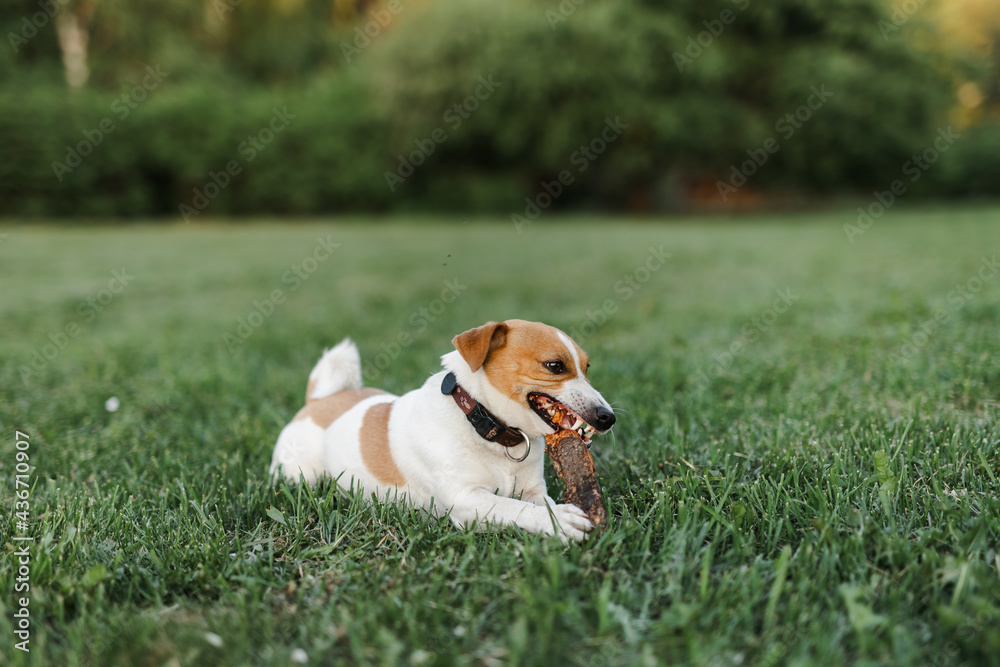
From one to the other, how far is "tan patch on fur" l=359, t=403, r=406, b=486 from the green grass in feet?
0.40

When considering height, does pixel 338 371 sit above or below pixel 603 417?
below

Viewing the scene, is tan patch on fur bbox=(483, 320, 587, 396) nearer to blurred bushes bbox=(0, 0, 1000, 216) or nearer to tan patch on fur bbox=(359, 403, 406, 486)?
tan patch on fur bbox=(359, 403, 406, 486)

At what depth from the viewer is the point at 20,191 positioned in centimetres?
1991

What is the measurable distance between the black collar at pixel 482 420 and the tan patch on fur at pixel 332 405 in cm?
69

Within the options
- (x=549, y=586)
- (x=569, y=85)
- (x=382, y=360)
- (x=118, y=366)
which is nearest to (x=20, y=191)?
(x=569, y=85)

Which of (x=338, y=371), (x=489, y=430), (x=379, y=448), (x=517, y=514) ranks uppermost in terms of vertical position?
(x=489, y=430)

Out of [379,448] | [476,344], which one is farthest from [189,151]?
[476,344]

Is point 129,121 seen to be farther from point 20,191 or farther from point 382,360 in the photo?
point 382,360

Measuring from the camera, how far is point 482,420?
2271mm

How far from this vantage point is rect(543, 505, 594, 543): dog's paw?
6.64 feet

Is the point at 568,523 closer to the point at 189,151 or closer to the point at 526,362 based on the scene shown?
the point at 526,362

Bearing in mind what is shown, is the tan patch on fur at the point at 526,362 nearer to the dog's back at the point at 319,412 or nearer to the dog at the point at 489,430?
the dog at the point at 489,430

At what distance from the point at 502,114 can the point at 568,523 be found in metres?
21.6

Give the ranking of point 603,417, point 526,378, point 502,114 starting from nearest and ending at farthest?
point 603,417 < point 526,378 < point 502,114
